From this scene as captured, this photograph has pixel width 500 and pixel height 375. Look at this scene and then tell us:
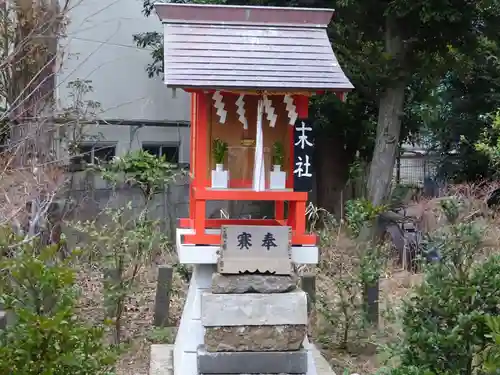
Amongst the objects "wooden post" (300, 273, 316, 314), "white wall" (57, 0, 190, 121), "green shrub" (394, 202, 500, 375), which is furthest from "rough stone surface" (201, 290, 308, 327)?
"white wall" (57, 0, 190, 121)

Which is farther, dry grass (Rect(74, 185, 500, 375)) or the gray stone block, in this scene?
dry grass (Rect(74, 185, 500, 375))

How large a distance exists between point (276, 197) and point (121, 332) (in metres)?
2.90

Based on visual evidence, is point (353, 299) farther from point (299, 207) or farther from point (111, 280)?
point (111, 280)

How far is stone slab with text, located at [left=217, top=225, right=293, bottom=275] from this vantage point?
4.79 m

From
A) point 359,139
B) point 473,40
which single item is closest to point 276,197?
point 473,40

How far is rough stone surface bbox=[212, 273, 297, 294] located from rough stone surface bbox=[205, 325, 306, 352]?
0.93 ft

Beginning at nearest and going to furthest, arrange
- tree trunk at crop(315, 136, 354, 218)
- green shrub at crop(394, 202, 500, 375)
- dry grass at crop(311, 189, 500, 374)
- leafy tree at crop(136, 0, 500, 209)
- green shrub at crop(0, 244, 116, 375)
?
green shrub at crop(0, 244, 116, 375) < green shrub at crop(394, 202, 500, 375) < dry grass at crop(311, 189, 500, 374) < leafy tree at crop(136, 0, 500, 209) < tree trunk at crop(315, 136, 354, 218)

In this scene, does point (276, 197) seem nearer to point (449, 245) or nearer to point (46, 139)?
point (449, 245)

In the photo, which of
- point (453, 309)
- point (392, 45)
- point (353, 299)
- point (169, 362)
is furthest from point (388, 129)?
point (453, 309)

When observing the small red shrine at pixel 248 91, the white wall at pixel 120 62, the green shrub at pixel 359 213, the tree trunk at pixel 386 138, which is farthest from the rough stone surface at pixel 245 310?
the white wall at pixel 120 62

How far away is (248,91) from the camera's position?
4.58 metres

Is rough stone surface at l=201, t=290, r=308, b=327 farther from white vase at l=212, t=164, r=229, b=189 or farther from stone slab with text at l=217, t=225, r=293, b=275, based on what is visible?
white vase at l=212, t=164, r=229, b=189

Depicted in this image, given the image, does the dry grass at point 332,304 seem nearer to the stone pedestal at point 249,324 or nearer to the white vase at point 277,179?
the stone pedestal at point 249,324

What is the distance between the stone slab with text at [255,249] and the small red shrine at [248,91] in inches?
5.6
